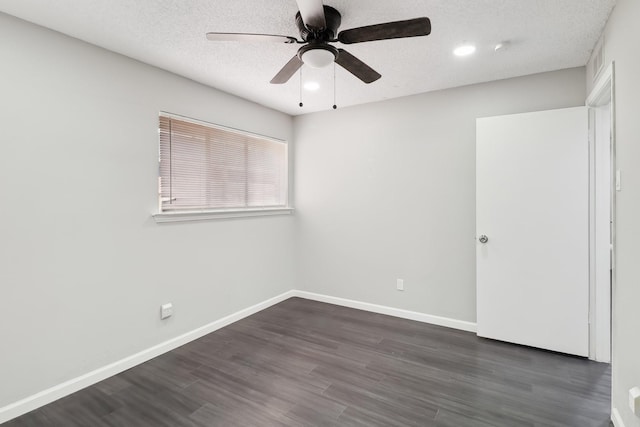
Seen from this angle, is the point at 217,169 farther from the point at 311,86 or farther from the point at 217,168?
the point at 311,86

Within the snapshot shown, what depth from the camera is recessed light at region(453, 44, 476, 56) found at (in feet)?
7.86

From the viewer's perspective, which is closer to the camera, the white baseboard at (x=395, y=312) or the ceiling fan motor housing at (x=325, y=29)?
the ceiling fan motor housing at (x=325, y=29)

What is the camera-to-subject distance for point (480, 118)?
3.08 metres

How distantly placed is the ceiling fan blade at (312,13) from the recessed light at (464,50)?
1.31 metres

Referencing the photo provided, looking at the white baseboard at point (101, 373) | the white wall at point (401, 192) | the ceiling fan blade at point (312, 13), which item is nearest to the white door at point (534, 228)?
the white wall at point (401, 192)

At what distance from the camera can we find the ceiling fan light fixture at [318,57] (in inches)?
71.4

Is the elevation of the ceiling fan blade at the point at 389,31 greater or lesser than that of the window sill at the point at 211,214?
greater

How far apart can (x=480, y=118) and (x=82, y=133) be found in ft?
11.3

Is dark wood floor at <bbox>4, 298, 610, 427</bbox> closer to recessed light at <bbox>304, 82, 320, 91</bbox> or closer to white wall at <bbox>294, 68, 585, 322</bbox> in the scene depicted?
white wall at <bbox>294, 68, 585, 322</bbox>

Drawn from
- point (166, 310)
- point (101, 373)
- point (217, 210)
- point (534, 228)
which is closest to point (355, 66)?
point (217, 210)

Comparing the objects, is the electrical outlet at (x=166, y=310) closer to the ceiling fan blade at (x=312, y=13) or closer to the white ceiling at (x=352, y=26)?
the white ceiling at (x=352, y=26)

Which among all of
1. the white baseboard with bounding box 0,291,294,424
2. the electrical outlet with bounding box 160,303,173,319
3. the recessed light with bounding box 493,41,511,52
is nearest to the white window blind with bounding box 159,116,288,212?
the electrical outlet with bounding box 160,303,173,319

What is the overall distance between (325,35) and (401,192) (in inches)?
86.5

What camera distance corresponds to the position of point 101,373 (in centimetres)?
240
